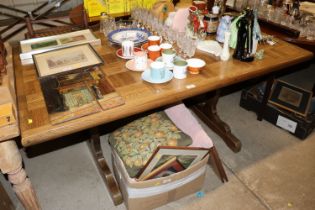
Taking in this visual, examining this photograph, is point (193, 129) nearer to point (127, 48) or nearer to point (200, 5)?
point (127, 48)

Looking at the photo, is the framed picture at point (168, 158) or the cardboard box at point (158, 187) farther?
the cardboard box at point (158, 187)

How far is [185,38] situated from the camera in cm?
140

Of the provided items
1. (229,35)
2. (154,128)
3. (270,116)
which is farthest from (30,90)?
(270,116)

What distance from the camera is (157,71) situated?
47.1 inches

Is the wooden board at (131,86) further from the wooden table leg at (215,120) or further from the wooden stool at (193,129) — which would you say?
the wooden table leg at (215,120)

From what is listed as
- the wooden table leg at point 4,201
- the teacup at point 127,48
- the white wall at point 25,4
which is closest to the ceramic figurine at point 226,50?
the teacup at point 127,48

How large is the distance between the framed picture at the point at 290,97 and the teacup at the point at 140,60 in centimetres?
120

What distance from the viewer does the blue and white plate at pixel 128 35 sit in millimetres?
1558

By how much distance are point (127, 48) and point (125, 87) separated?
29cm

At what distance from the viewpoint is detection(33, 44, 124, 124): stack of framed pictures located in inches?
41.0

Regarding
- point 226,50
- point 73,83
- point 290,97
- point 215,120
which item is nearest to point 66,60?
point 73,83

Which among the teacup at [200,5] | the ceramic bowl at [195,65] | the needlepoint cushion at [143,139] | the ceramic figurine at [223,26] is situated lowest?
the needlepoint cushion at [143,139]

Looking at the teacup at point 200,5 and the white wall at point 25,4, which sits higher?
the teacup at point 200,5

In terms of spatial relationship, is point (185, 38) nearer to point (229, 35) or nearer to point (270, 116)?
point (229, 35)
